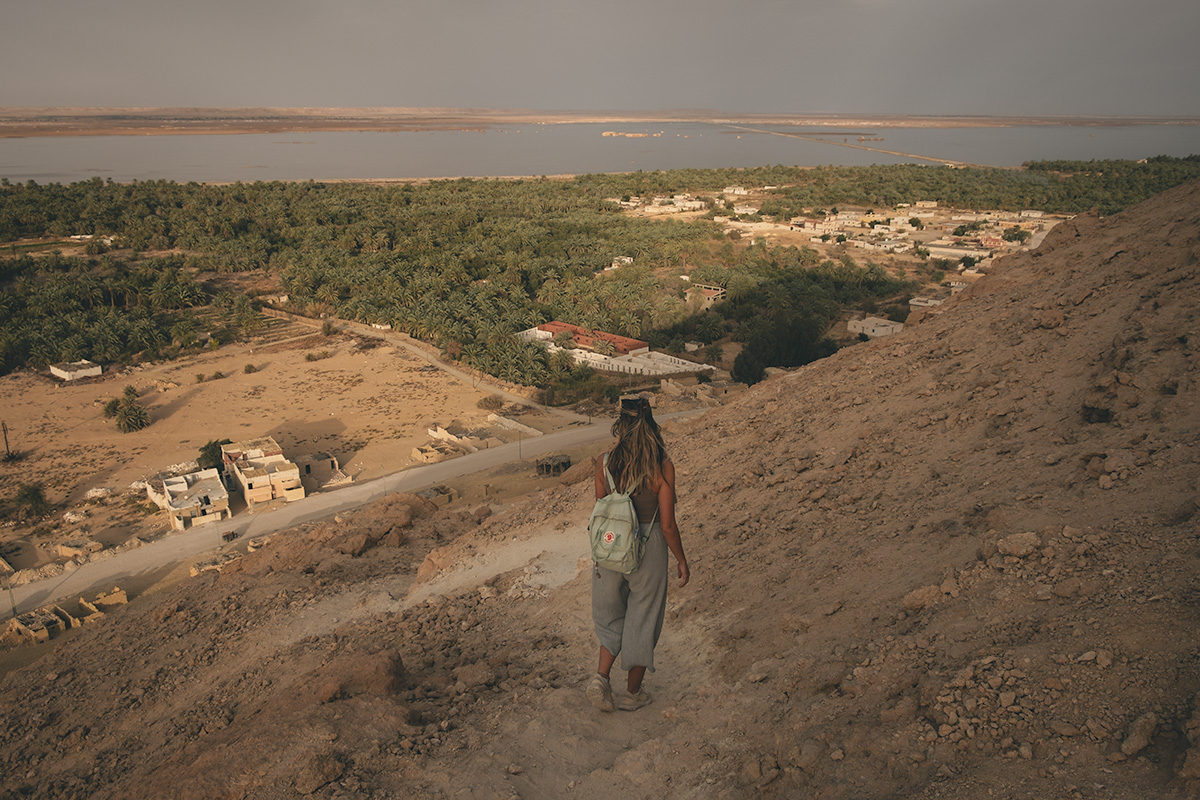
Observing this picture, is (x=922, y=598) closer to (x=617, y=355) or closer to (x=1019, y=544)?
(x=1019, y=544)

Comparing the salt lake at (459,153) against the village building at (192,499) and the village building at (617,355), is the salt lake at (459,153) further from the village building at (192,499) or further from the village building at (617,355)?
the village building at (192,499)

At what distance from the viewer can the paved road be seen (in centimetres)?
1444

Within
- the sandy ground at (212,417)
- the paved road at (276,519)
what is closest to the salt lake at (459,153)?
the sandy ground at (212,417)

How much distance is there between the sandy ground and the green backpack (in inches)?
648

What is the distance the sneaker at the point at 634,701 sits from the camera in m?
4.16

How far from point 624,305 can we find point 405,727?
31996mm

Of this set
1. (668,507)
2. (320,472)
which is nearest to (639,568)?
(668,507)

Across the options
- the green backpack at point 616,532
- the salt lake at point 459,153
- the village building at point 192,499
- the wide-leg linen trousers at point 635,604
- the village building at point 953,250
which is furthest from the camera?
the salt lake at point 459,153

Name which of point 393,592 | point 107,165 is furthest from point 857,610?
point 107,165

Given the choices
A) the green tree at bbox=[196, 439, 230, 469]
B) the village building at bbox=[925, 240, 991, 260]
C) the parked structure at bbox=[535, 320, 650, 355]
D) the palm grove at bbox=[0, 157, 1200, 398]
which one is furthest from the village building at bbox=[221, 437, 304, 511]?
the village building at bbox=[925, 240, 991, 260]

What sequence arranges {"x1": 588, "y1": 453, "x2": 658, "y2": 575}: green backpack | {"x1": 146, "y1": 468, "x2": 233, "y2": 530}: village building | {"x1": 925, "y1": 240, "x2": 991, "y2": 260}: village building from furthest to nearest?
{"x1": 925, "y1": 240, "x2": 991, "y2": 260}: village building
{"x1": 146, "y1": 468, "x2": 233, "y2": 530}: village building
{"x1": 588, "y1": 453, "x2": 658, "y2": 575}: green backpack

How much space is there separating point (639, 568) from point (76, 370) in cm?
3069

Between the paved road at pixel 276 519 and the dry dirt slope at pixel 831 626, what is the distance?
21.0 feet

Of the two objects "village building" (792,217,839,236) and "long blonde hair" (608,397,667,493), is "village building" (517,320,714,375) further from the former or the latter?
"village building" (792,217,839,236)
